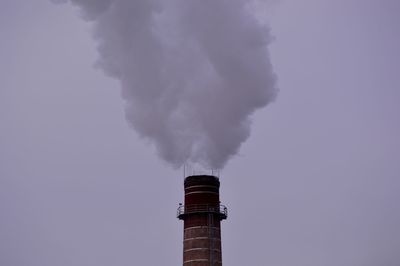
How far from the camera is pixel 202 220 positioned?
50.8m

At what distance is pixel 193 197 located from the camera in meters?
51.8

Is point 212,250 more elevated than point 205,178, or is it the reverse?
point 205,178

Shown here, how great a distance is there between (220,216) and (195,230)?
252cm

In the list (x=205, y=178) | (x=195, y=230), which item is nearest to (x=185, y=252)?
(x=195, y=230)

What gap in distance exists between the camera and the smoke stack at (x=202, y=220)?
49.8 meters

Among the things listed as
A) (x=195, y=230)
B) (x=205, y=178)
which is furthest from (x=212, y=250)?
(x=205, y=178)

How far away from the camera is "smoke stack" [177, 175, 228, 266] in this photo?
49.8 meters

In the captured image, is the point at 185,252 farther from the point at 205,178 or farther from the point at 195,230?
the point at 205,178

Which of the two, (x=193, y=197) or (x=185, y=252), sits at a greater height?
(x=193, y=197)

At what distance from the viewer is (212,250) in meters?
49.9

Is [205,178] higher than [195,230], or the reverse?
[205,178]

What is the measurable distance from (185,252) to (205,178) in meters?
6.36

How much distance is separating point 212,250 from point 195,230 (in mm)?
2130

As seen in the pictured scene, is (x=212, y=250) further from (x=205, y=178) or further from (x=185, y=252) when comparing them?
(x=205, y=178)
